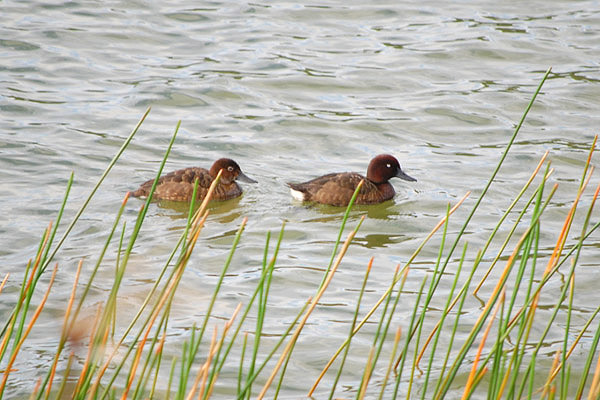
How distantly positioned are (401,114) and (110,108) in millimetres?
A: 3015

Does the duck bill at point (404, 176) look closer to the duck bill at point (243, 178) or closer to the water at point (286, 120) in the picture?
the water at point (286, 120)

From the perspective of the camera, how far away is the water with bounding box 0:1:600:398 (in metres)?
6.23

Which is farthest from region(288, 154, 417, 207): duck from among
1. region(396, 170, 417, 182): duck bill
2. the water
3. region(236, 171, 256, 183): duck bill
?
region(236, 171, 256, 183): duck bill

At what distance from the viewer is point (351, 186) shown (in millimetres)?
7656

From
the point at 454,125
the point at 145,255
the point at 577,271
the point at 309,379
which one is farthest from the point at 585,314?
the point at 454,125

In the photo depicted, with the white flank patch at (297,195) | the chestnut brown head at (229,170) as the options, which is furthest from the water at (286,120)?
the chestnut brown head at (229,170)

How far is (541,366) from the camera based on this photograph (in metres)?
4.93

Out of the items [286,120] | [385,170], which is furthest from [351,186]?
[286,120]

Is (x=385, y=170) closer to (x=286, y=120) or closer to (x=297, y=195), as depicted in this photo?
(x=297, y=195)

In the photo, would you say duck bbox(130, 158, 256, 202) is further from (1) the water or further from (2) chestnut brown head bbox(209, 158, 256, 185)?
(1) the water

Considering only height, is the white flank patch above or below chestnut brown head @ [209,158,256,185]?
below

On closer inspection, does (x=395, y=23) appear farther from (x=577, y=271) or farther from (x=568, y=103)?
(x=577, y=271)

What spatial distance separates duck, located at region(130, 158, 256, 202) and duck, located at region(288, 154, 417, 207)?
0.52 m

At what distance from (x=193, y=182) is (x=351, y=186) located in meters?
1.27
